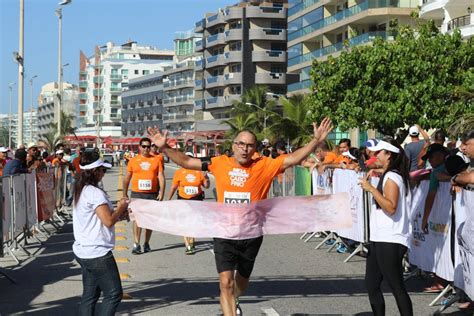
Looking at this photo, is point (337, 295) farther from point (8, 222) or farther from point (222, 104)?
point (222, 104)

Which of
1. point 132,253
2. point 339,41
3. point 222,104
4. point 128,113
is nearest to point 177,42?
point 128,113

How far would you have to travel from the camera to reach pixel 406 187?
7.48 metres

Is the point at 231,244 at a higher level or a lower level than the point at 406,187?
lower

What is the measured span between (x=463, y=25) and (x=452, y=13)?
8.60ft

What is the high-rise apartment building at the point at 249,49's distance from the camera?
4119 inches

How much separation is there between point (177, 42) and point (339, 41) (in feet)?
303

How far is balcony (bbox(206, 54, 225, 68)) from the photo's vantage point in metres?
111

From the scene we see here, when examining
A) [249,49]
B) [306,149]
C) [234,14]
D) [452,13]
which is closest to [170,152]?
[306,149]

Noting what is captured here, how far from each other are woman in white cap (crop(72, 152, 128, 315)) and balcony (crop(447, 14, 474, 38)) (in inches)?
1527

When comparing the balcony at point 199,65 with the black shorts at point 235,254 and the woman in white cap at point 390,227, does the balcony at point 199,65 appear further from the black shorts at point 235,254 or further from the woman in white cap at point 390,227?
the woman in white cap at point 390,227

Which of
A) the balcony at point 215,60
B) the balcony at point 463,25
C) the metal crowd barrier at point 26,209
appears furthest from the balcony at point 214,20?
the metal crowd barrier at point 26,209

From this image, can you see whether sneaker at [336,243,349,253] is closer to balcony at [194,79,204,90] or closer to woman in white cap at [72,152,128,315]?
woman in white cap at [72,152,128,315]

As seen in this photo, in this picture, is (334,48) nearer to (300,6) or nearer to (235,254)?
(300,6)

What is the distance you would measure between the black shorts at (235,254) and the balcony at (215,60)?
104 m
